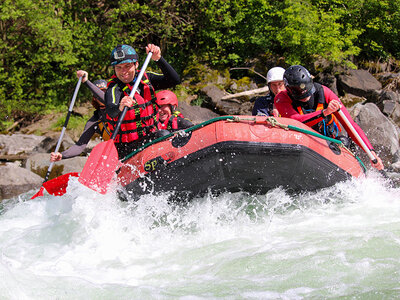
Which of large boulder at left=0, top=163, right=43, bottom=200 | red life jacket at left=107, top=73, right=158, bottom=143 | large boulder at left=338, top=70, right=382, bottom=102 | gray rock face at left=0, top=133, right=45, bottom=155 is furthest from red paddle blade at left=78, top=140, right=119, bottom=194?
large boulder at left=338, top=70, right=382, bottom=102

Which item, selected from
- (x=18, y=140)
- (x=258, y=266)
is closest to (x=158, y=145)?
(x=258, y=266)

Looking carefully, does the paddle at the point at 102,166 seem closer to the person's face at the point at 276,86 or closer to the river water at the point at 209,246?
the river water at the point at 209,246

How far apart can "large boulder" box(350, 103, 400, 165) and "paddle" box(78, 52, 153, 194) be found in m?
5.41

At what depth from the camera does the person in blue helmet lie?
4777 mm

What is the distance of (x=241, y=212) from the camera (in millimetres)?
4562

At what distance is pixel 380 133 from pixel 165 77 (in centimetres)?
538

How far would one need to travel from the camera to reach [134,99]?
16.1 feet

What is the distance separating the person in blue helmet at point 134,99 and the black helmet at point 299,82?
120 cm

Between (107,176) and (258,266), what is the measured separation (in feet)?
6.32

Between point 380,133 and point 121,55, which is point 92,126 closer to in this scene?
point 121,55

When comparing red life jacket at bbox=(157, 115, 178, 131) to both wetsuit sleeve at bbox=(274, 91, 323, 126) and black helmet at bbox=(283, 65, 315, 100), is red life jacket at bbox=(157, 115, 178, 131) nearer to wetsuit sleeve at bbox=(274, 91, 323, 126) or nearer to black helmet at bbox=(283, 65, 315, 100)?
wetsuit sleeve at bbox=(274, 91, 323, 126)

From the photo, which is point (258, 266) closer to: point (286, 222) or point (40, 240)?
point (286, 222)

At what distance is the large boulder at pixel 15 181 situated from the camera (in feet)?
25.5

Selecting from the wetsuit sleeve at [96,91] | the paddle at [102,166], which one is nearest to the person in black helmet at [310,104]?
the paddle at [102,166]
